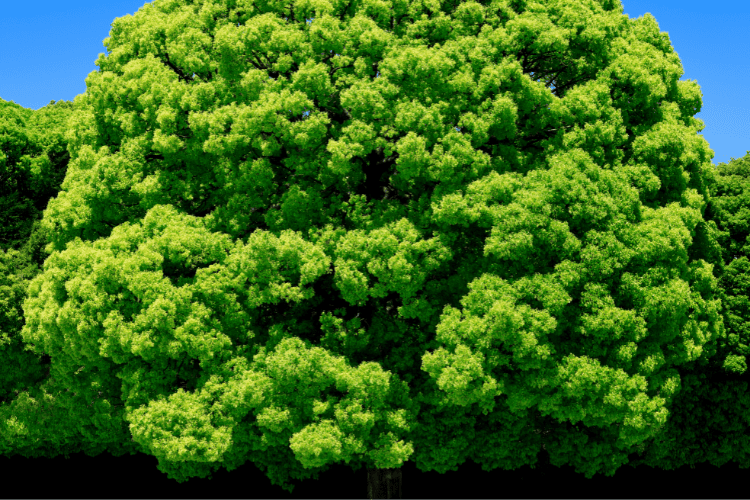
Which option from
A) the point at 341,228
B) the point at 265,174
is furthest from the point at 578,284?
the point at 265,174

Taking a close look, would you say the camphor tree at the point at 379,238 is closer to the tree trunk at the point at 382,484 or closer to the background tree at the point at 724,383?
the tree trunk at the point at 382,484

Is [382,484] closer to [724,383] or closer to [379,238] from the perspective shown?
[379,238]

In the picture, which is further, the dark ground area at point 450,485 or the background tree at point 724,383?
the dark ground area at point 450,485

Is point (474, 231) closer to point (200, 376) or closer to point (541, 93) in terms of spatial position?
point (541, 93)

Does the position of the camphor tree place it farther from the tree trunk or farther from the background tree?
the background tree

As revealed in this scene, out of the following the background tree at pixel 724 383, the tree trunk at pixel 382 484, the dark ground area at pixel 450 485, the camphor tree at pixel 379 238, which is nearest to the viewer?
the camphor tree at pixel 379 238

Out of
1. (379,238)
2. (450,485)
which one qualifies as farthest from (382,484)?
(379,238)

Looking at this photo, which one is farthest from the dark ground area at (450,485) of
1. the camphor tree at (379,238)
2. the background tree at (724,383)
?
the camphor tree at (379,238)

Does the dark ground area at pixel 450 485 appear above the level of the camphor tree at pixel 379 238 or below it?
below
